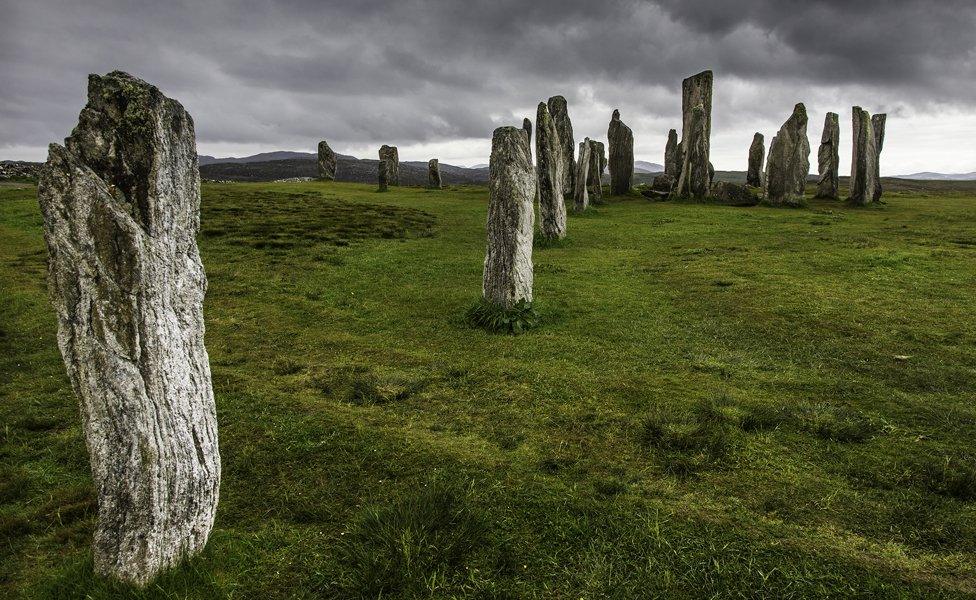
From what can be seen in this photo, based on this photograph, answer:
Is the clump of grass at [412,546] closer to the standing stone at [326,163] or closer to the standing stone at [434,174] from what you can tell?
the standing stone at [434,174]

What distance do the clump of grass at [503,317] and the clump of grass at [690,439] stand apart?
4.24m

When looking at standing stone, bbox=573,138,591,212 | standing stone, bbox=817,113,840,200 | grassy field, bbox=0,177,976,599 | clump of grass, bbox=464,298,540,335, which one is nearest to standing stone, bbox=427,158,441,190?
standing stone, bbox=573,138,591,212

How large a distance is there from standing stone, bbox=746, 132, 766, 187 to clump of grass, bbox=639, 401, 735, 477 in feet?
125

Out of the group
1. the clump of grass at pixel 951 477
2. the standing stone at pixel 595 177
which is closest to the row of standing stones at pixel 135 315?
the clump of grass at pixel 951 477

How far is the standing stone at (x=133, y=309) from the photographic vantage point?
378 centimetres

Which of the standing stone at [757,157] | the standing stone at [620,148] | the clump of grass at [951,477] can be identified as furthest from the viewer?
the standing stone at [757,157]

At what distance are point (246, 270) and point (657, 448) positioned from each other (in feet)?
44.5

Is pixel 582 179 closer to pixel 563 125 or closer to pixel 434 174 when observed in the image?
pixel 563 125

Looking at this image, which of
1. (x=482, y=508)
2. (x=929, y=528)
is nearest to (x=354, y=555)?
(x=482, y=508)

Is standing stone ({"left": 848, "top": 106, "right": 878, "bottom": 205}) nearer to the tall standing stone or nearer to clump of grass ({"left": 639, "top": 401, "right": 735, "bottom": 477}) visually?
the tall standing stone

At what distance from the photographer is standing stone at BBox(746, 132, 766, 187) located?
39.4 meters

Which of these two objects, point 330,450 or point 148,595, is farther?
point 330,450

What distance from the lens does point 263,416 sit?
24.0 ft

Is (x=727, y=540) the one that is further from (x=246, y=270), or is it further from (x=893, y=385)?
(x=246, y=270)
